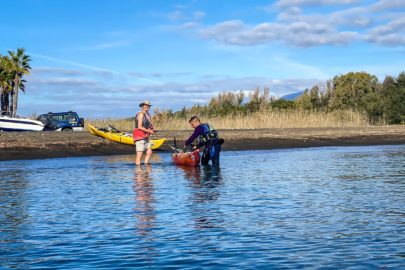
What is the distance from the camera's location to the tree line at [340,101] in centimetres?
4650

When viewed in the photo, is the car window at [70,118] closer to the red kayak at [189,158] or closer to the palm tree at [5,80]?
the red kayak at [189,158]

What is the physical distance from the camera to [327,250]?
272 inches

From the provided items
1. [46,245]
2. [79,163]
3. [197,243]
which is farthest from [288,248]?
[79,163]

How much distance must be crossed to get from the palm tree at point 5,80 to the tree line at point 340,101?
71.6ft

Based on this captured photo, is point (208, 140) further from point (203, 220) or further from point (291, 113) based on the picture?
point (291, 113)

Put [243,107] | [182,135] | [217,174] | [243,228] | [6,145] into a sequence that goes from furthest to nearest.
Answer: [243,107] < [182,135] < [6,145] < [217,174] < [243,228]

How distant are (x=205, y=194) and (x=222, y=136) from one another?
19138 mm

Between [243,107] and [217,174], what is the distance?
39.4 meters

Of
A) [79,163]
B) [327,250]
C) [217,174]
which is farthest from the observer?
[79,163]

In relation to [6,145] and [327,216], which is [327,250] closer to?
[327,216]

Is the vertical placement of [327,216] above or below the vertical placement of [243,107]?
below

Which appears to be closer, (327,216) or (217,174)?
(327,216)

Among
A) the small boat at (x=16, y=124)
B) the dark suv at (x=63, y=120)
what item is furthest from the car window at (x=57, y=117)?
the small boat at (x=16, y=124)

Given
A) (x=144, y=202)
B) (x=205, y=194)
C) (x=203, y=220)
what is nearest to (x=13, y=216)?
(x=144, y=202)
